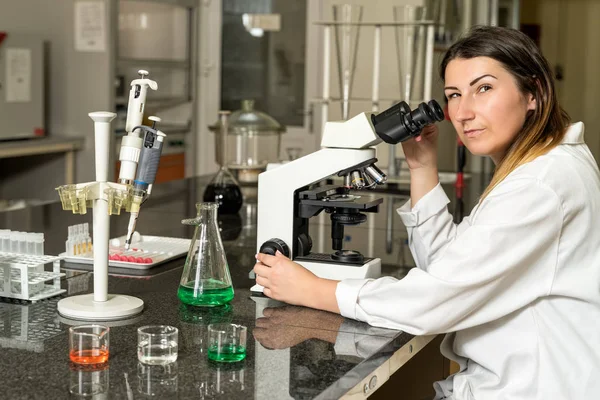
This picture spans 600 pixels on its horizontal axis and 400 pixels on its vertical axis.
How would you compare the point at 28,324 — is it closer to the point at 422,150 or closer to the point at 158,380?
the point at 158,380

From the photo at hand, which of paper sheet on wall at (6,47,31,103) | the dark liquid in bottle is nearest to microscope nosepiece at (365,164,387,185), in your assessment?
the dark liquid in bottle

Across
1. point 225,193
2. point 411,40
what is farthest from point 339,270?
point 411,40

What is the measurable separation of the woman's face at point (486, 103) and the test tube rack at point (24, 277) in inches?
31.5

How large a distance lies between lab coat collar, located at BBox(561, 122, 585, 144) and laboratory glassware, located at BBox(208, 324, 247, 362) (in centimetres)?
68

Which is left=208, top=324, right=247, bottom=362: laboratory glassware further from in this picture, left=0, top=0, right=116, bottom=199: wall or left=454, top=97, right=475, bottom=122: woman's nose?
left=0, top=0, right=116, bottom=199: wall

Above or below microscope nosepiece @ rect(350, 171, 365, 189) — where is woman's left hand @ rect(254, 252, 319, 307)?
below

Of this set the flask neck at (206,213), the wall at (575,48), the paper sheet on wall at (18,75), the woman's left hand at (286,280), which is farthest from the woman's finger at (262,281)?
the wall at (575,48)

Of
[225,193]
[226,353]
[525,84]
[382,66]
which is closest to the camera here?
[226,353]

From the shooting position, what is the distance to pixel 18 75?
4301 mm

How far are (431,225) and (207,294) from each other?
53 cm

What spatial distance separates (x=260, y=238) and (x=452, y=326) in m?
0.43

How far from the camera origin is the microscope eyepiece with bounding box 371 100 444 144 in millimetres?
1520

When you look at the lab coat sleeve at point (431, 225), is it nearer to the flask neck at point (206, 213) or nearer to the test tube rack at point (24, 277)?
the flask neck at point (206, 213)

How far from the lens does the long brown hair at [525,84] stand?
4.81 feet
